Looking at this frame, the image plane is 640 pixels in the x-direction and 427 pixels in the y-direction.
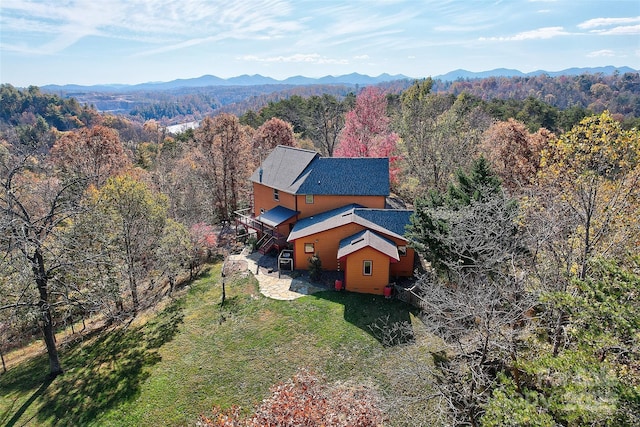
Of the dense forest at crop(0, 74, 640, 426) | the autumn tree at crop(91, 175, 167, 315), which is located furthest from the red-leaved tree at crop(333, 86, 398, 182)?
the autumn tree at crop(91, 175, 167, 315)

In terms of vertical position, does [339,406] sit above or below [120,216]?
below

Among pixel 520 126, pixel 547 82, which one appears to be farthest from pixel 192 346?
pixel 547 82

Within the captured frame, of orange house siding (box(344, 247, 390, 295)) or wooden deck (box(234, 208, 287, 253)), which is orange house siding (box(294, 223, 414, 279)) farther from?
wooden deck (box(234, 208, 287, 253))

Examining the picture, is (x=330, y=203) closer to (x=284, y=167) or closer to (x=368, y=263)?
(x=284, y=167)

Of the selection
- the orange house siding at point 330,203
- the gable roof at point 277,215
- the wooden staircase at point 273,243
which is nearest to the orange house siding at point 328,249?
the wooden staircase at point 273,243

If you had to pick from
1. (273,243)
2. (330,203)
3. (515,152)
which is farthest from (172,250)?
(515,152)

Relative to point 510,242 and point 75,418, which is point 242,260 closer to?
point 75,418
